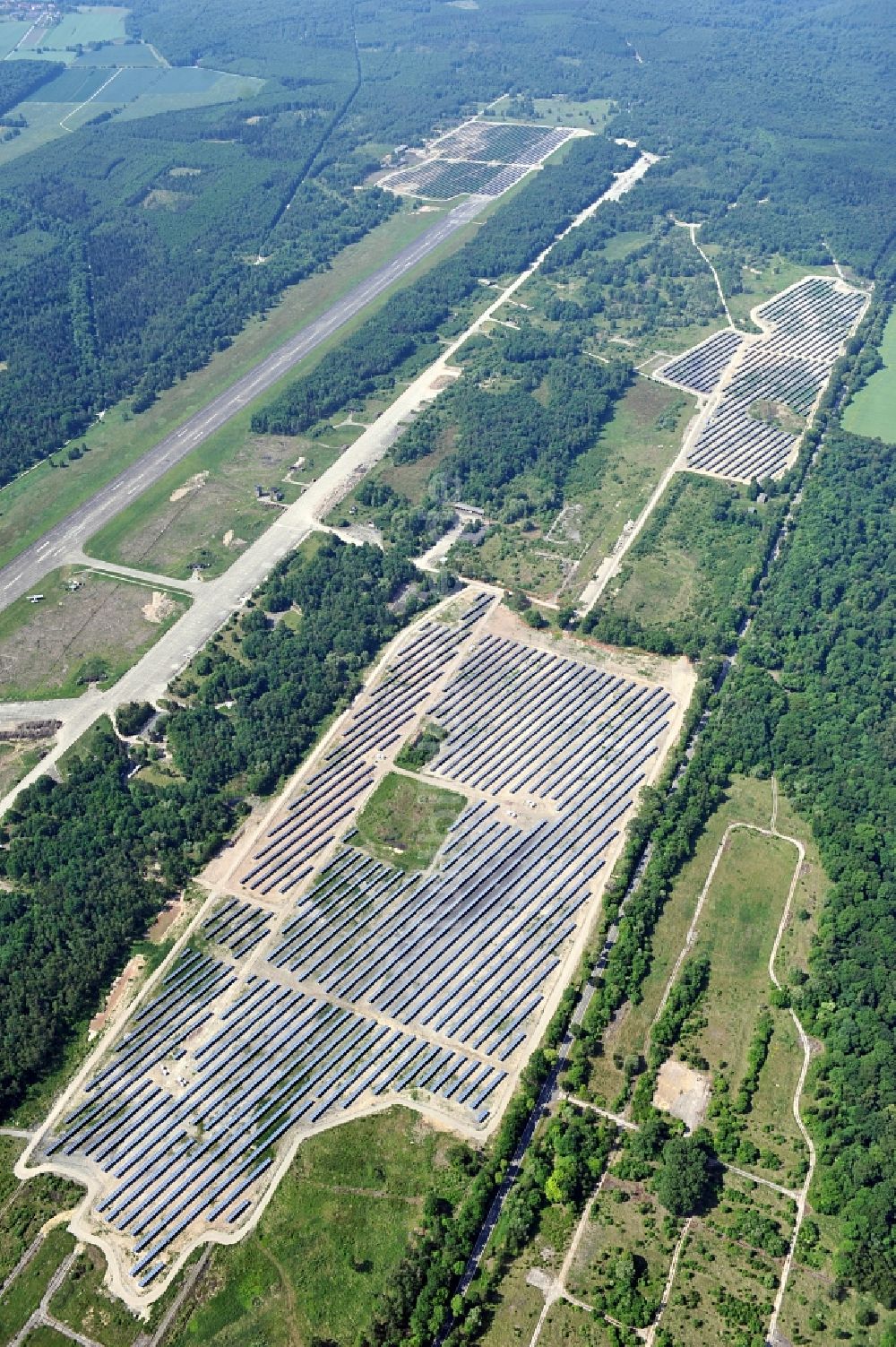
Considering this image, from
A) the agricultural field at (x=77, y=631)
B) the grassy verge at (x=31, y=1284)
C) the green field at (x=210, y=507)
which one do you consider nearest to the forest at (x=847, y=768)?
the grassy verge at (x=31, y=1284)

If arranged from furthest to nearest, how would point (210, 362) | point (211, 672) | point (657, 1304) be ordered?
point (210, 362) < point (211, 672) < point (657, 1304)

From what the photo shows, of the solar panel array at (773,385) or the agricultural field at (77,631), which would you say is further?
the solar panel array at (773,385)

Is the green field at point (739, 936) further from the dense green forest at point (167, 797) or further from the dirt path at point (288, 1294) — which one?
the dense green forest at point (167, 797)

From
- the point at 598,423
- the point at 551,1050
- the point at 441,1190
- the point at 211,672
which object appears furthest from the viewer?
Result: the point at 598,423

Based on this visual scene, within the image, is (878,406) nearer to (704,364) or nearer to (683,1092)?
(704,364)

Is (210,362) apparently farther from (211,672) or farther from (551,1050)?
(551,1050)

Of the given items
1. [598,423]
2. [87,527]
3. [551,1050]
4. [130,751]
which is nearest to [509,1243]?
[551,1050]

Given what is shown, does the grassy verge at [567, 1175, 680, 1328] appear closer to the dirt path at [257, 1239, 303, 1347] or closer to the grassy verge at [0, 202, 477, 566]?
the dirt path at [257, 1239, 303, 1347]
